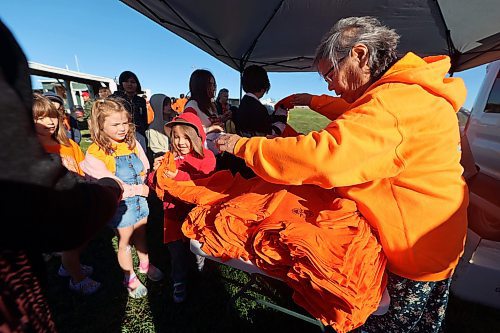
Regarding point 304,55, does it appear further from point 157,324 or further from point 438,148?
point 157,324

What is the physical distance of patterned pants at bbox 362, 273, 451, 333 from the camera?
4.21 ft

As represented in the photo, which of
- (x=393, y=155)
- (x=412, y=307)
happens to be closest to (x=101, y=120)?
(x=393, y=155)

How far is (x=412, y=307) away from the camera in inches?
51.6

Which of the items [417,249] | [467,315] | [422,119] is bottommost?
[467,315]

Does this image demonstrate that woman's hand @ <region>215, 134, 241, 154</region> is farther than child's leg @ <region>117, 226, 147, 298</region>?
No

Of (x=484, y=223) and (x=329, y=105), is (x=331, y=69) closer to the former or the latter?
(x=329, y=105)

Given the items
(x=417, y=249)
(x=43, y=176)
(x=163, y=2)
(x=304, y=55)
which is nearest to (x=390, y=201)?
(x=417, y=249)

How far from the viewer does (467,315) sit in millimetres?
2428

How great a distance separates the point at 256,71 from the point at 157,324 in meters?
2.80

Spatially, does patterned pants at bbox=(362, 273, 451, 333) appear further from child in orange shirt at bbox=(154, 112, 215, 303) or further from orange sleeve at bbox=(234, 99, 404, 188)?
child in orange shirt at bbox=(154, 112, 215, 303)

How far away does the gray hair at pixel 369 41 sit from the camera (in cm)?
122

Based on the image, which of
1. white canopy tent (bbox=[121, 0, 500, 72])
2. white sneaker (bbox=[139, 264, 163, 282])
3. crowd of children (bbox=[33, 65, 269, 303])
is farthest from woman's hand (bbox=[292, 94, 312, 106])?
white sneaker (bbox=[139, 264, 163, 282])

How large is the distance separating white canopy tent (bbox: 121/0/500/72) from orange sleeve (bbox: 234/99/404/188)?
2.58 meters

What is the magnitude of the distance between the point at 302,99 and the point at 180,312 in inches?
90.4
